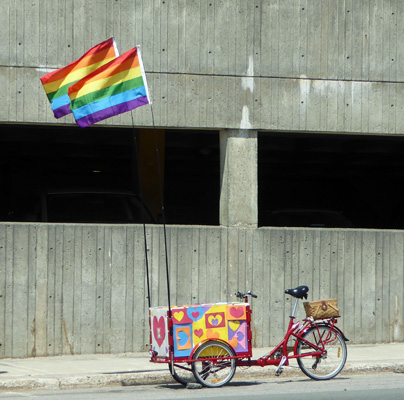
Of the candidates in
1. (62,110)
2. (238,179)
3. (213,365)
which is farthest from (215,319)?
(238,179)

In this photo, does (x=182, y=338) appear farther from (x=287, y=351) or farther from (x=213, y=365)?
(x=287, y=351)

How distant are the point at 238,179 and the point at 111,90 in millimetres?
3292

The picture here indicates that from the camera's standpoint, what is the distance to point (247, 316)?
9562mm

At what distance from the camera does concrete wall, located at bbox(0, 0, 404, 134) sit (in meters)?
12.0

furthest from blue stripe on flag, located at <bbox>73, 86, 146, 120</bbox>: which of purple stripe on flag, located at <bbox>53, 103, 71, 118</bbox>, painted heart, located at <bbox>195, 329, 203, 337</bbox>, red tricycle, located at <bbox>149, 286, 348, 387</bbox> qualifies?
painted heart, located at <bbox>195, 329, 203, 337</bbox>

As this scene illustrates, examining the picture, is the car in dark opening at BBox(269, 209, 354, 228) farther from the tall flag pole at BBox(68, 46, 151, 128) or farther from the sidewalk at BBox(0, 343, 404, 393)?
the tall flag pole at BBox(68, 46, 151, 128)

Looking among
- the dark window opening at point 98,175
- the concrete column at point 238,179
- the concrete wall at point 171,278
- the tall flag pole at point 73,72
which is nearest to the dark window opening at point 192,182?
the dark window opening at point 98,175

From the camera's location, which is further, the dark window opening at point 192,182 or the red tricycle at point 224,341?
the dark window opening at point 192,182

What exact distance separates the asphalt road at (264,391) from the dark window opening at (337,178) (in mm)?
10918

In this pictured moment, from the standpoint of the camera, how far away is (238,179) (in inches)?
497

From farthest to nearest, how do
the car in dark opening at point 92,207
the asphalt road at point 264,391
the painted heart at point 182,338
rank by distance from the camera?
the car in dark opening at point 92,207, the painted heart at point 182,338, the asphalt road at point 264,391

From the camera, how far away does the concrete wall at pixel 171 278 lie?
11781mm

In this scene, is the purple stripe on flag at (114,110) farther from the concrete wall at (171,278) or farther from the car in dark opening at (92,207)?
the car in dark opening at (92,207)

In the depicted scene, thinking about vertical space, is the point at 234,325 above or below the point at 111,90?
below
